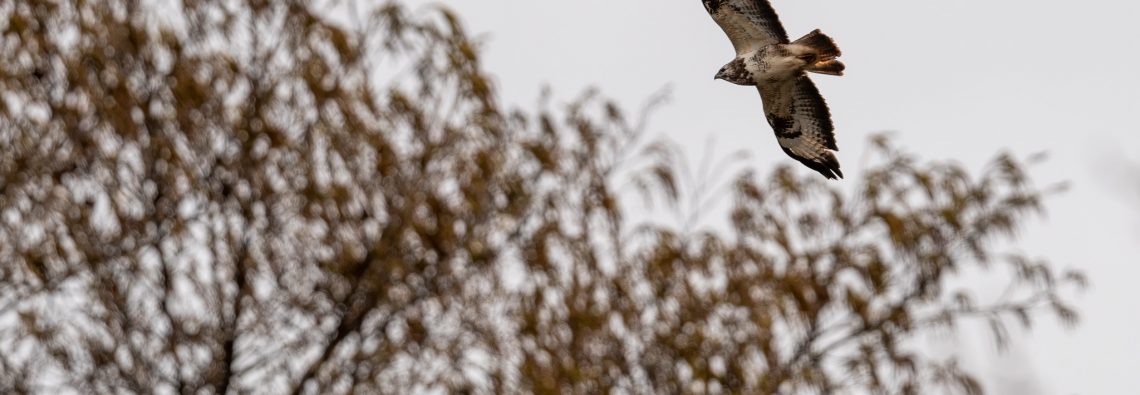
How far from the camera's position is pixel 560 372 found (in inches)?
485

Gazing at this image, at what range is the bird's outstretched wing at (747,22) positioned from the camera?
6586mm

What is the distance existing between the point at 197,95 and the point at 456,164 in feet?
5.84

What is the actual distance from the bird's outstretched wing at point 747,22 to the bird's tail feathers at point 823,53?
111 millimetres

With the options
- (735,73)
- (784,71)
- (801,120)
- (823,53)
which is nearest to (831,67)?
(823,53)

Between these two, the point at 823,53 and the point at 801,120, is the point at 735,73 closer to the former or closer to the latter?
the point at 823,53

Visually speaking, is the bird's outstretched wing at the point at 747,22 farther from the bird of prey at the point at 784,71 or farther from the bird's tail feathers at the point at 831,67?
the bird's tail feathers at the point at 831,67

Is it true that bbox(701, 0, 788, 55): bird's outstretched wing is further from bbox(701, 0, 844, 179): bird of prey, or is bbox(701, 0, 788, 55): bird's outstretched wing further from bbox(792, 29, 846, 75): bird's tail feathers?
bbox(792, 29, 846, 75): bird's tail feathers


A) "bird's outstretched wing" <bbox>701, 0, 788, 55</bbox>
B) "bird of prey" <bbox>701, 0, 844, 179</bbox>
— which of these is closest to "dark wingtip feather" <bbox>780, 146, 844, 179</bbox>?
"bird of prey" <bbox>701, 0, 844, 179</bbox>

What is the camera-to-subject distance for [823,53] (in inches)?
252

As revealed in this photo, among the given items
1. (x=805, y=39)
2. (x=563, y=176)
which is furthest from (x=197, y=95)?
(x=805, y=39)

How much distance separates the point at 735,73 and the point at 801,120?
2.28 feet

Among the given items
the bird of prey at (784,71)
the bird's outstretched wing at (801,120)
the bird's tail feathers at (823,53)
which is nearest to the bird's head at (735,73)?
the bird of prey at (784,71)

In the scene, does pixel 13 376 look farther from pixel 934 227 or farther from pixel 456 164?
pixel 934 227

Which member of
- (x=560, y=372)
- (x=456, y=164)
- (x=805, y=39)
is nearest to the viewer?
(x=805, y=39)
